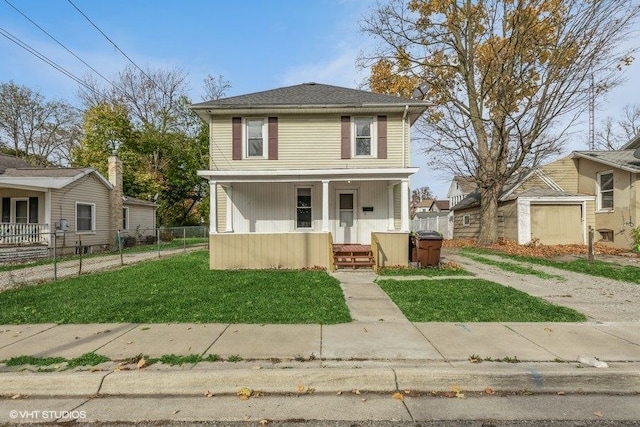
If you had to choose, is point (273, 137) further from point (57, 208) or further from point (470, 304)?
point (57, 208)

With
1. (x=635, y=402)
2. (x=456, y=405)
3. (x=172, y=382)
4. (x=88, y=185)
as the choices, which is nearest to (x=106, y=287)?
(x=172, y=382)

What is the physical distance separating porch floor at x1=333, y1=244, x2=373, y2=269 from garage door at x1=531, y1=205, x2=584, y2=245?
10.8 meters

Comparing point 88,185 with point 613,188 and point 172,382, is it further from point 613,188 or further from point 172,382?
point 613,188

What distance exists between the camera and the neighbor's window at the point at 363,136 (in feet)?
41.4

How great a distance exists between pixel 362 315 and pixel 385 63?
60.0ft

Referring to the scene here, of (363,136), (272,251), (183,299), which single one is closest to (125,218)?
(272,251)

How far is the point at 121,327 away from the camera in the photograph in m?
Answer: 5.41

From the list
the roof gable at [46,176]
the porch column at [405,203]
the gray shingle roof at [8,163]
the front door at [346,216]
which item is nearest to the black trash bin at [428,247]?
the porch column at [405,203]

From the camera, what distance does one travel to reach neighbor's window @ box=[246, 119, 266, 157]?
12648mm

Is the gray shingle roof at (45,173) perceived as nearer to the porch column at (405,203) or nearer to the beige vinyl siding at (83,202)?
the beige vinyl siding at (83,202)

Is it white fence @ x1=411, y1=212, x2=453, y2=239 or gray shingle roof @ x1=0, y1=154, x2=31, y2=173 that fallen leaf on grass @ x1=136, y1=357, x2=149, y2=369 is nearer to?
gray shingle roof @ x1=0, y1=154, x2=31, y2=173

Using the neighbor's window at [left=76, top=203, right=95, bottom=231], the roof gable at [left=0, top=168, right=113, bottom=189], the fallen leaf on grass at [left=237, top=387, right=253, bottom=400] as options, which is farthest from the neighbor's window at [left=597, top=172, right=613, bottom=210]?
the neighbor's window at [left=76, top=203, right=95, bottom=231]

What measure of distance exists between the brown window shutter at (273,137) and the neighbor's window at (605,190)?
15.2m

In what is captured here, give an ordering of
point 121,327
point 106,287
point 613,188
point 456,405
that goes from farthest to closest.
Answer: point 613,188, point 106,287, point 121,327, point 456,405
